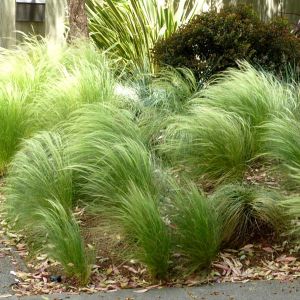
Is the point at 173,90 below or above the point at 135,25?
below

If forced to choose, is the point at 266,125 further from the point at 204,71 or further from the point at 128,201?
the point at 204,71

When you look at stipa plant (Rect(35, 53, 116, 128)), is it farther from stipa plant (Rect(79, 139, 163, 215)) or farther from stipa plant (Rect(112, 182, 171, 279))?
stipa plant (Rect(112, 182, 171, 279))

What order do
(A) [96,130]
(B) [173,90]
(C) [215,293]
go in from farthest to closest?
(B) [173,90] < (A) [96,130] < (C) [215,293]

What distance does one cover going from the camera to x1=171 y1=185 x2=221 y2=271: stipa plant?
5.75 meters

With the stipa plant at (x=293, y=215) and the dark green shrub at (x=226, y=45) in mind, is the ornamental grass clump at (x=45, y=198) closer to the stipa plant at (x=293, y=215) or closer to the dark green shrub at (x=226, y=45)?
the stipa plant at (x=293, y=215)

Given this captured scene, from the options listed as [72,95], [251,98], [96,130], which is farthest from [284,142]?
[72,95]

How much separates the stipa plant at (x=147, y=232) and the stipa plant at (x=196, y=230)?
137mm

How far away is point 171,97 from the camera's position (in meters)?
8.88

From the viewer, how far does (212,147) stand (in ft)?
23.7

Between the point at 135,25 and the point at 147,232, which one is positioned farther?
the point at 135,25

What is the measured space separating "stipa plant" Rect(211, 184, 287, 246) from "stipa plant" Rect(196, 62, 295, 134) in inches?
56.5

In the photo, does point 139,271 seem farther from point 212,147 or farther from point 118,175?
point 212,147

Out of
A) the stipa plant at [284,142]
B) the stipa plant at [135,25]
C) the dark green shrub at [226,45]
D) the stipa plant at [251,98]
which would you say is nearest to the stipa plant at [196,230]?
the stipa plant at [284,142]

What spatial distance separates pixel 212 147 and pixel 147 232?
5.87 feet
